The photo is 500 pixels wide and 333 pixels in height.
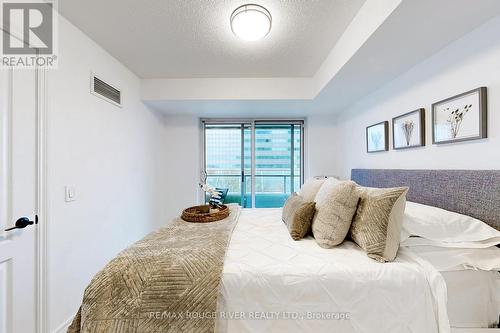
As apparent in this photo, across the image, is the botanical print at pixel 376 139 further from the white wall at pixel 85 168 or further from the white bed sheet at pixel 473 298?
the white wall at pixel 85 168

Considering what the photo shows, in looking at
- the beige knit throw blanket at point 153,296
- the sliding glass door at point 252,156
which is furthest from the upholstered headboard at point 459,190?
the sliding glass door at point 252,156

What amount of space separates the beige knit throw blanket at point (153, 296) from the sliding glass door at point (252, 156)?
280cm

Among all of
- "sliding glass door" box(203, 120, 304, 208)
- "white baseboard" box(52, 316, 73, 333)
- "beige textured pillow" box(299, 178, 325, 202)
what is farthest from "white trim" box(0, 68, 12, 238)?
"sliding glass door" box(203, 120, 304, 208)

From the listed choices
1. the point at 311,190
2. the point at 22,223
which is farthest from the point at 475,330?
the point at 22,223

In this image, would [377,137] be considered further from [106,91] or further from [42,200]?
[42,200]

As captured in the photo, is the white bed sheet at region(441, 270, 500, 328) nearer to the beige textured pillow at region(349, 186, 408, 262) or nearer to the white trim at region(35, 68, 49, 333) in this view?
the beige textured pillow at region(349, 186, 408, 262)

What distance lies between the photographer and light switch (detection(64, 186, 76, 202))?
5.57ft

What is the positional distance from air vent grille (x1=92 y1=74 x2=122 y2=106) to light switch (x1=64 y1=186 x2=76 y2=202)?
0.89m

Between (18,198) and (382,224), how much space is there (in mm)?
2187

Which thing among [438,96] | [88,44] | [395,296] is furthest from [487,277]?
[88,44]

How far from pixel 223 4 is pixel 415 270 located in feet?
6.64

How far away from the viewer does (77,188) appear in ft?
5.96

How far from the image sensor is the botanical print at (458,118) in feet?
4.49

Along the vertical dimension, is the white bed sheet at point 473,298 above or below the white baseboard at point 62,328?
above
